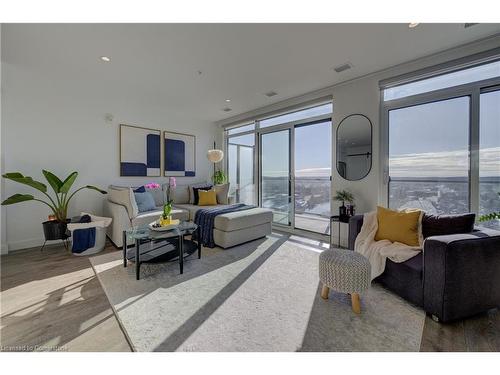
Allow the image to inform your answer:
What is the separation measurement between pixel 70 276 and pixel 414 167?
4.53 meters

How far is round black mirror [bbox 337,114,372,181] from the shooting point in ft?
10.5

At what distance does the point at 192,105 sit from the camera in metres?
4.47

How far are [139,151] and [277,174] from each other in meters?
3.00

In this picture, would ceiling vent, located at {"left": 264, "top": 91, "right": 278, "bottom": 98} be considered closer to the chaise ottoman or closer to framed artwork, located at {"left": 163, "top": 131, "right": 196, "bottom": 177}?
the chaise ottoman

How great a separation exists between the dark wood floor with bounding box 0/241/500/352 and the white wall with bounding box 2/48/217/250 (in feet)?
4.33

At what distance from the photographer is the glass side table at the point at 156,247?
2.34m

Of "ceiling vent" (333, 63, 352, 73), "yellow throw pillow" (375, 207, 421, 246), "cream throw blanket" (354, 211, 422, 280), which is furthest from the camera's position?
"ceiling vent" (333, 63, 352, 73)

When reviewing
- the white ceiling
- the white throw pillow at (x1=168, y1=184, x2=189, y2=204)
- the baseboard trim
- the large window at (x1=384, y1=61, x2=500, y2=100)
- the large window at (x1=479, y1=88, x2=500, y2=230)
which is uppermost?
the white ceiling

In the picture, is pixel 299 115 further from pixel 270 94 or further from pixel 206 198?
pixel 206 198

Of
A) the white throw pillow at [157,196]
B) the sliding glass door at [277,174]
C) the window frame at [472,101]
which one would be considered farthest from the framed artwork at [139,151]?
the window frame at [472,101]

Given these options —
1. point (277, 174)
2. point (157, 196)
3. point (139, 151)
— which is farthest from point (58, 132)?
point (277, 174)

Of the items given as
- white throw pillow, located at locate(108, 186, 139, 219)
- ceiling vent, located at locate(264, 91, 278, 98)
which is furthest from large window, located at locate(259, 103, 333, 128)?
white throw pillow, located at locate(108, 186, 139, 219)
